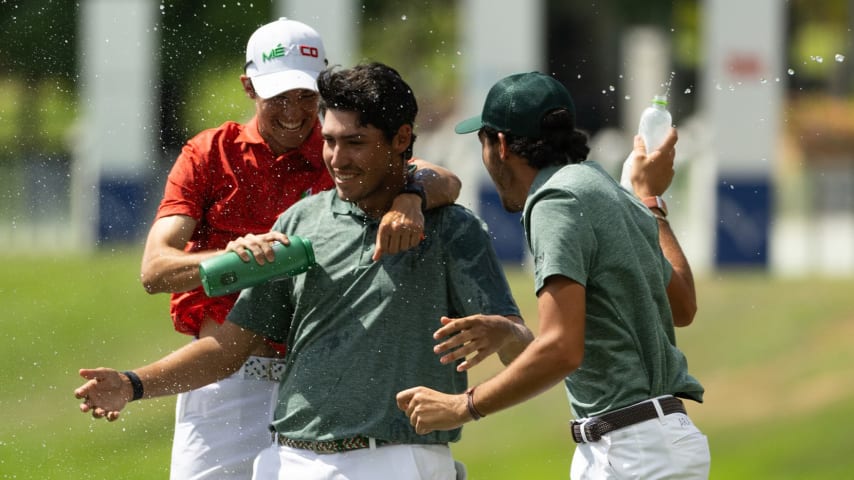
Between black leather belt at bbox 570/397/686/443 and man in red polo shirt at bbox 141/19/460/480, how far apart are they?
4.97 feet

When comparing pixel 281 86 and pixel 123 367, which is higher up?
Result: pixel 281 86

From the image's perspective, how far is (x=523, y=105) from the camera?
16.7 ft

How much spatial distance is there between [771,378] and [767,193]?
5.54m

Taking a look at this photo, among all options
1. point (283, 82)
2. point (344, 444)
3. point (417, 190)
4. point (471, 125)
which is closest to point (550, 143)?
point (471, 125)

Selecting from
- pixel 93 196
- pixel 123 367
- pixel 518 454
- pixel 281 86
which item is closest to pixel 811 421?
pixel 518 454

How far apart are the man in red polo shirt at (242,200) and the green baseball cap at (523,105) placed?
1154 millimetres

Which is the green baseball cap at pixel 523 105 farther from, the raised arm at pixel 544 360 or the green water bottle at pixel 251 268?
the green water bottle at pixel 251 268

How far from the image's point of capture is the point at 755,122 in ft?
71.5

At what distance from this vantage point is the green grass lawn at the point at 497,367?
1355 centimetres

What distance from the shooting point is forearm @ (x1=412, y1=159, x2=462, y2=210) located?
5414 millimetres

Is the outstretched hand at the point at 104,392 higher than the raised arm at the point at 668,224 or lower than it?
lower

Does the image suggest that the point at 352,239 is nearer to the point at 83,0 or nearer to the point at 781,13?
the point at 781,13

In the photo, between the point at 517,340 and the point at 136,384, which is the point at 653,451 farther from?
the point at 136,384

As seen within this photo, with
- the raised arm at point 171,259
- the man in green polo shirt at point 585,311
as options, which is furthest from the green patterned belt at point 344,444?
the raised arm at point 171,259
